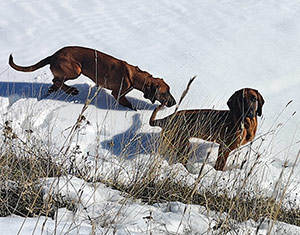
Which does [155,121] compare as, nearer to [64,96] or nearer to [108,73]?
[108,73]

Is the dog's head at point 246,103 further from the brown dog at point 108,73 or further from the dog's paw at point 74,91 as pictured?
the dog's paw at point 74,91

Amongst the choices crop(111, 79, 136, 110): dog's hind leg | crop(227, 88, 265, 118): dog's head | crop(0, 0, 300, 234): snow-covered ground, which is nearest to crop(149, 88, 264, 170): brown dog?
crop(227, 88, 265, 118): dog's head

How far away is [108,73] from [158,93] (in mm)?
487

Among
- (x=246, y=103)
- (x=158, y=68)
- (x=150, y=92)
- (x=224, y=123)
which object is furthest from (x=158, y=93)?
(x=158, y=68)

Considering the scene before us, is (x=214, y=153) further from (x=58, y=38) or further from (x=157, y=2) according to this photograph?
(x=157, y=2)

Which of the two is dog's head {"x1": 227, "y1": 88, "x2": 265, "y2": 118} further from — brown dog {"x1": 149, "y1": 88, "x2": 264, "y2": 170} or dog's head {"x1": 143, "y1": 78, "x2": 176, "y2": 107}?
dog's head {"x1": 143, "y1": 78, "x2": 176, "y2": 107}

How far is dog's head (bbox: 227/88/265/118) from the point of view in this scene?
141 inches

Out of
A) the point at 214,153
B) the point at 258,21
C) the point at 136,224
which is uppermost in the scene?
the point at 258,21

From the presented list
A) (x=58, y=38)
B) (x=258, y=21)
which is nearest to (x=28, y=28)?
(x=58, y=38)

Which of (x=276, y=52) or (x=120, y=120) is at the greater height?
(x=276, y=52)

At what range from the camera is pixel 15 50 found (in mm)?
5453

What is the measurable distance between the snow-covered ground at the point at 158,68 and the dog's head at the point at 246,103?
0.25 metres

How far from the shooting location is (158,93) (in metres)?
4.12

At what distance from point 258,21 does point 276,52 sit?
833 millimetres
